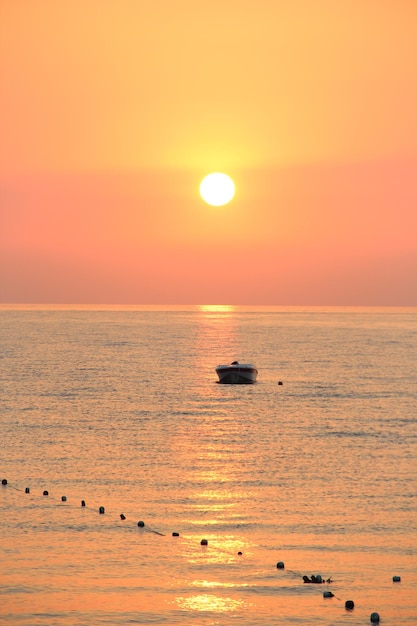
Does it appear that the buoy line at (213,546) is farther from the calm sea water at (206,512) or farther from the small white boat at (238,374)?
the small white boat at (238,374)

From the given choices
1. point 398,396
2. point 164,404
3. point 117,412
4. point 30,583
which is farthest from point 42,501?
point 398,396

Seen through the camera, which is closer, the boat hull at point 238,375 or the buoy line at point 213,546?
the buoy line at point 213,546

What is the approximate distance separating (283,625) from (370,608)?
12.9ft

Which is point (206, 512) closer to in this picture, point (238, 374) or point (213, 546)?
point (213, 546)

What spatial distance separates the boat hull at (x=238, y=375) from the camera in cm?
13975

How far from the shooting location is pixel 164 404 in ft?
363

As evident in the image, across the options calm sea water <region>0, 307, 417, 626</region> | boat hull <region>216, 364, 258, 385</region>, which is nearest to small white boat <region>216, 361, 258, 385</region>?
boat hull <region>216, 364, 258, 385</region>

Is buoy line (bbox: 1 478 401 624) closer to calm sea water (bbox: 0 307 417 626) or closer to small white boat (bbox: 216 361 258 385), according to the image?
calm sea water (bbox: 0 307 417 626)

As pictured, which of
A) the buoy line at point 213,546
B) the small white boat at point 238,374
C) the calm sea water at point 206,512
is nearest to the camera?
the buoy line at point 213,546

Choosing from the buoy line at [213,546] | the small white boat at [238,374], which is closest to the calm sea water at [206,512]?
the buoy line at [213,546]

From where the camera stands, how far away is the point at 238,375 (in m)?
140

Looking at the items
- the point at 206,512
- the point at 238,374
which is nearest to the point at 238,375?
the point at 238,374

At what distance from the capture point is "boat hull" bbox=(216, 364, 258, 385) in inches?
5502

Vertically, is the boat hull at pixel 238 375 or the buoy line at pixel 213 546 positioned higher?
the boat hull at pixel 238 375
